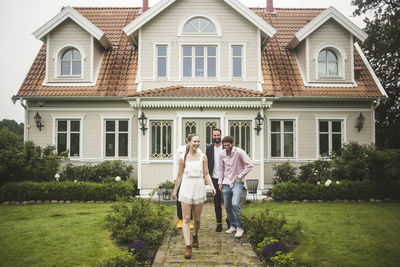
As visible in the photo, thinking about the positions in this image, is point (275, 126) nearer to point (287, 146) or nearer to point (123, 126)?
point (287, 146)

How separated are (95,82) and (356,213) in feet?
37.2

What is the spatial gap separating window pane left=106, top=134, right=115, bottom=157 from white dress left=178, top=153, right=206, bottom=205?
847 cm

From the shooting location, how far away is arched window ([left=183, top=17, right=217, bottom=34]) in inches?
509

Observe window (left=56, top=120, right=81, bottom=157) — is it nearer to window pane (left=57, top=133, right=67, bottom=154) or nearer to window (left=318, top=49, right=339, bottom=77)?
window pane (left=57, top=133, right=67, bottom=154)

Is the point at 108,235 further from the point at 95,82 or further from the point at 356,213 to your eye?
the point at 95,82

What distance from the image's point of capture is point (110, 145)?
43.4ft

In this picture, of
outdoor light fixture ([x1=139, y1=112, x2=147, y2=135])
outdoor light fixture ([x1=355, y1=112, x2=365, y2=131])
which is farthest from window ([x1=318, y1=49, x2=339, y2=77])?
outdoor light fixture ([x1=139, y1=112, x2=147, y2=135])

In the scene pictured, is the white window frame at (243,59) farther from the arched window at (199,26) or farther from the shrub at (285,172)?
the shrub at (285,172)

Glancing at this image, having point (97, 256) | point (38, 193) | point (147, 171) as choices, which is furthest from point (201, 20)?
point (97, 256)

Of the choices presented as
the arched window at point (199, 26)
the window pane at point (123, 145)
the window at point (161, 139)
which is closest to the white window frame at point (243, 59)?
the arched window at point (199, 26)

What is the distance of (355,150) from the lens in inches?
450

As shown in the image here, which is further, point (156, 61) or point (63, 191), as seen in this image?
point (156, 61)

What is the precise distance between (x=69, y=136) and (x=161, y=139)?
14.7 ft

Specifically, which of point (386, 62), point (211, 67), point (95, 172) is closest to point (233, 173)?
point (95, 172)
